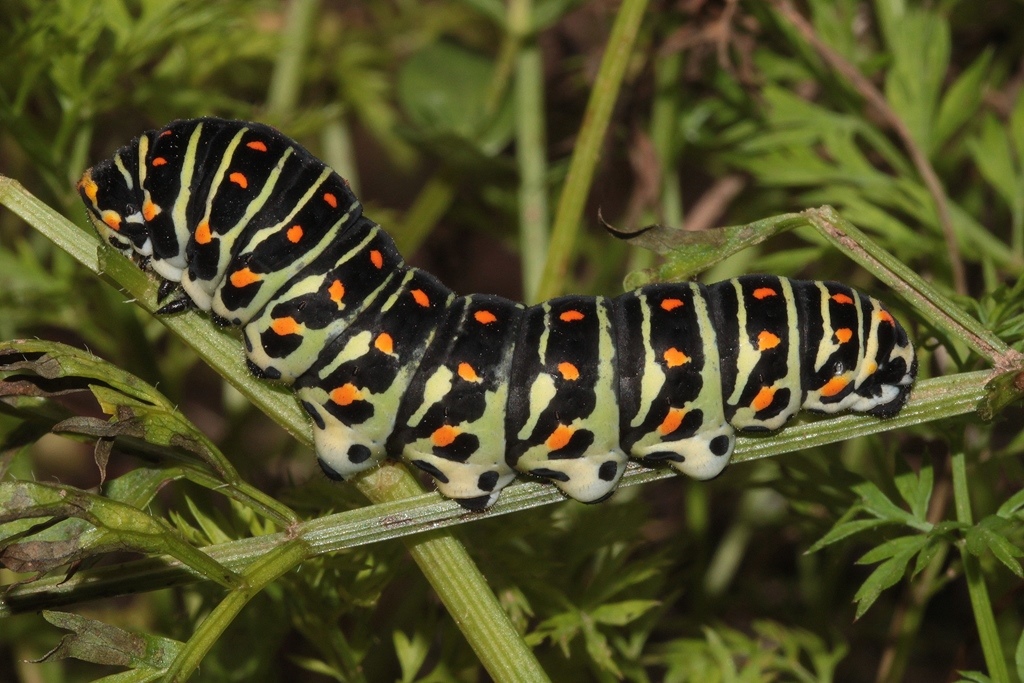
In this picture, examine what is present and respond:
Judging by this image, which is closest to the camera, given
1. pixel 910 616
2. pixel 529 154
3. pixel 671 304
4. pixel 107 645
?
pixel 107 645

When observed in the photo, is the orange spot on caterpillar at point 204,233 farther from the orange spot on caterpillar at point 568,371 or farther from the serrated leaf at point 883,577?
the serrated leaf at point 883,577

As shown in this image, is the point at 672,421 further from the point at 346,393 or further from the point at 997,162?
the point at 997,162

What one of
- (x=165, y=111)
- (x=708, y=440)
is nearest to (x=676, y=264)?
(x=708, y=440)

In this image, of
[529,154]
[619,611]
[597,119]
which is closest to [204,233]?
[597,119]

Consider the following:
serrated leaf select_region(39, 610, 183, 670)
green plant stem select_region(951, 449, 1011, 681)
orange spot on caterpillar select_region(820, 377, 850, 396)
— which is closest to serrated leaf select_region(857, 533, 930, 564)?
green plant stem select_region(951, 449, 1011, 681)

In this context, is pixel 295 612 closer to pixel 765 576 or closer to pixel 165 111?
pixel 165 111

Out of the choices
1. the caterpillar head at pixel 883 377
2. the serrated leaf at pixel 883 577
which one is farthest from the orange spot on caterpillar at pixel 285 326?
the serrated leaf at pixel 883 577
